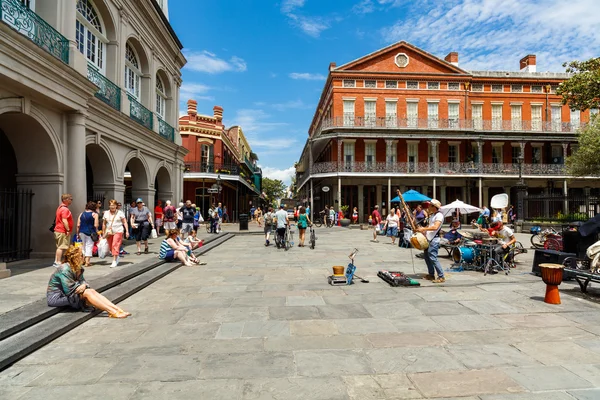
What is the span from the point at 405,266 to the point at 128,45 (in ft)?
44.9

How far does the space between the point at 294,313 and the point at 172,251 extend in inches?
212

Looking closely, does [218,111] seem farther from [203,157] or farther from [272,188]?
[272,188]

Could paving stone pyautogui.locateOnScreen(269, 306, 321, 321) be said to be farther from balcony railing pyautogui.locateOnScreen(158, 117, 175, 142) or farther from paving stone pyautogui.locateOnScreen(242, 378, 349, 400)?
balcony railing pyautogui.locateOnScreen(158, 117, 175, 142)

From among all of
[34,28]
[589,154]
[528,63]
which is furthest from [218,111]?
[528,63]

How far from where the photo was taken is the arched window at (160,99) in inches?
713

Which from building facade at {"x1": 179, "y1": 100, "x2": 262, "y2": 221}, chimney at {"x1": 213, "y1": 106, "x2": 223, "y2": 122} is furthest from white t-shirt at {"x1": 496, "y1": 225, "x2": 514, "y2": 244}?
chimney at {"x1": 213, "y1": 106, "x2": 223, "y2": 122}

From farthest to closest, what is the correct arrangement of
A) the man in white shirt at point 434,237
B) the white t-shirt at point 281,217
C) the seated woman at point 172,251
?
the white t-shirt at point 281,217, the seated woman at point 172,251, the man in white shirt at point 434,237

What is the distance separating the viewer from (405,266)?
9.40 m

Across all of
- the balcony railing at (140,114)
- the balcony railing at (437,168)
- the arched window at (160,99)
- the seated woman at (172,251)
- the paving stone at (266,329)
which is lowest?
the paving stone at (266,329)

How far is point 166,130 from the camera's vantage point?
1812cm

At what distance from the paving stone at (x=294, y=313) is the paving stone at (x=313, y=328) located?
0.22 meters

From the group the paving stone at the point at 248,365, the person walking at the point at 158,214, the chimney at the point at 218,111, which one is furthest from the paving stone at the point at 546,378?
the chimney at the point at 218,111

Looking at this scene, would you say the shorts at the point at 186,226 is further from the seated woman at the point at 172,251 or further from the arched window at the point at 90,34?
the arched window at the point at 90,34

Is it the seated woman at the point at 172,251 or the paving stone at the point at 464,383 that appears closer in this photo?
the paving stone at the point at 464,383
